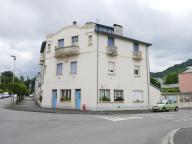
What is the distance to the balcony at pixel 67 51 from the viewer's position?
32.9 meters

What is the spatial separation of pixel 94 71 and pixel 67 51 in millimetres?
4406

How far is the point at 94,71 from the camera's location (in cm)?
3181

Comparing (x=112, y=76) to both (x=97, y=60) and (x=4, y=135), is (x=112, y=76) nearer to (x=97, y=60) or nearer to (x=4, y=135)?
(x=97, y=60)

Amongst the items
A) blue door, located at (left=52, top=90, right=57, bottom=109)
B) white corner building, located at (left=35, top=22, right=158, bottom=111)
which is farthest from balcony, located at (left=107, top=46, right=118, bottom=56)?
blue door, located at (left=52, top=90, right=57, bottom=109)

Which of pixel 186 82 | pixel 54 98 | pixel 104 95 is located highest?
pixel 186 82

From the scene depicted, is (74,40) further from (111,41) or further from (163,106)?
(163,106)

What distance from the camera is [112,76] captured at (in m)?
33.2

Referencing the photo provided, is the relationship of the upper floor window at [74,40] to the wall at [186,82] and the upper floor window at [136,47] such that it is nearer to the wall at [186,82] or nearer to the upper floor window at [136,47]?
the upper floor window at [136,47]

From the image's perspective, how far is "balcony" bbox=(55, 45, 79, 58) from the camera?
3288 centimetres

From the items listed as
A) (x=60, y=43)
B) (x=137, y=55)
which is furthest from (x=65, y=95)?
(x=137, y=55)

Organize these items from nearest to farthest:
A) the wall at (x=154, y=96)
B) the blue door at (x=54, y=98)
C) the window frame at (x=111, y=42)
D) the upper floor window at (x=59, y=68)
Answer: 1. the window frame at (x=111, y=42)
2. the blue door at (x=54, y=98)
3. the upper floor window at (x=59, y=68)
4. the wall at (x=154, y=96)

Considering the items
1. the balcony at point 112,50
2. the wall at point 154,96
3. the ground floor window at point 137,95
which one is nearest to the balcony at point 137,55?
the balcony at point 112,50

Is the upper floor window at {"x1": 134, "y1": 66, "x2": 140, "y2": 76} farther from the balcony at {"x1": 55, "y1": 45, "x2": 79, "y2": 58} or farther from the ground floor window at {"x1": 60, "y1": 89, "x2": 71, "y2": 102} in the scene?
the ground floor window at {"x1": 60, "y1": 89, "x2": 71, "y2": 102}

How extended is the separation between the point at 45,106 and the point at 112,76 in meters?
9.85
